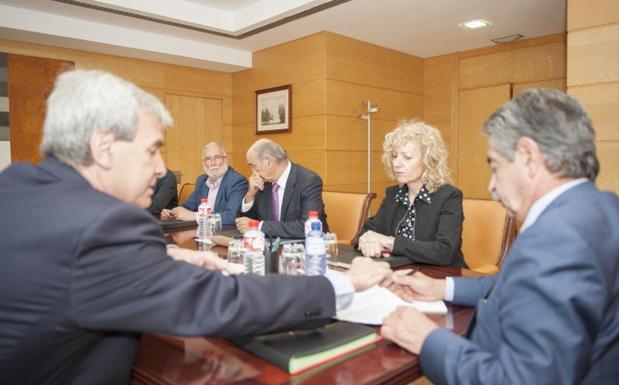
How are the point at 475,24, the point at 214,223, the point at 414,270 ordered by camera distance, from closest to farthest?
the point at 414,270 < the point at 214,223 < the point at 475,24

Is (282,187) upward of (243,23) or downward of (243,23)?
downward

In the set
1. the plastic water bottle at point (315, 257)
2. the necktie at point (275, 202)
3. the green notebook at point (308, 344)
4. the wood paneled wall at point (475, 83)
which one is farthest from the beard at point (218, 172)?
the wood paneled wall at point (475, 83)

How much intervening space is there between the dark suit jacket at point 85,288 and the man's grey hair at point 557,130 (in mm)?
675

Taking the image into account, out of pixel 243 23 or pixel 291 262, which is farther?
pixel 243 23

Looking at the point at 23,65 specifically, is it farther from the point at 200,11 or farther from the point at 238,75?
the point at 238,75

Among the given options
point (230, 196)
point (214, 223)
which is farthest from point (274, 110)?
point (214, 223)

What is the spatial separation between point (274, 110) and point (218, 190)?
2490 millimetres

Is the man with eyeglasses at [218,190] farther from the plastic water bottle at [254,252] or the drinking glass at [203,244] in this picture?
the plastic water bottle at [254,252]

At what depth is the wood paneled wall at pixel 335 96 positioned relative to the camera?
5.41 metres

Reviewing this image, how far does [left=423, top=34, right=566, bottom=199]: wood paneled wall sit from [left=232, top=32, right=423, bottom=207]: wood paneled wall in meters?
0.46

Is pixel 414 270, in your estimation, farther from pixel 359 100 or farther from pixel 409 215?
pixel 359 100

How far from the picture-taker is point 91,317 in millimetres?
779

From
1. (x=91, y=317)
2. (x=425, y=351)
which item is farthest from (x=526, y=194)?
(x=91, y=317)

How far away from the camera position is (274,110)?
19.7 feet
